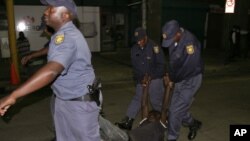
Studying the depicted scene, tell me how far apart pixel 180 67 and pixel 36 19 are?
11729 millimetres

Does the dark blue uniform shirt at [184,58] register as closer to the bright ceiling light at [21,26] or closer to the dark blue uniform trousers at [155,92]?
the dark blue uniform trousers at [155,92]

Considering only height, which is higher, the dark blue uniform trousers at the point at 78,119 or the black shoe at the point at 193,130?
the dark blue uniform trousers at the point at 78,119

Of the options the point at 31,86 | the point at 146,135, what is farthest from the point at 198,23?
the point at 31,86

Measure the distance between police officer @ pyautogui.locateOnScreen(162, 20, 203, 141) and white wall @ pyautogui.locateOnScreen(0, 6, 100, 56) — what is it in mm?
11250

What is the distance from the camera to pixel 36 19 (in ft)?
52.0

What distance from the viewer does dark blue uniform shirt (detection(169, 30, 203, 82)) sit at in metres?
5.19

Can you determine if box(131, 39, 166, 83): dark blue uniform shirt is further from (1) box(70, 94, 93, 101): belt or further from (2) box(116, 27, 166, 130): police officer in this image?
(1) box(70, 94, 93, 101): belt

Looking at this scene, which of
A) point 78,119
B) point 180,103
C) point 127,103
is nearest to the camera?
point 78,119

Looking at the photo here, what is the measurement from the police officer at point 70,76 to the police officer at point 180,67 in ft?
6.93

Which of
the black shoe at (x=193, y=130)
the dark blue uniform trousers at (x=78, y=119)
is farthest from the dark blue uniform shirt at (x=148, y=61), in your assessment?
the dark blue uniform trousers at (x=78, y=119)

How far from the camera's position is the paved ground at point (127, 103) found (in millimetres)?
6391

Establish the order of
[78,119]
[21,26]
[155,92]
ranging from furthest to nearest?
[21,26]
[155,92]
[78,119]

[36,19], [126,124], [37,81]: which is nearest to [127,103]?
[126,124]

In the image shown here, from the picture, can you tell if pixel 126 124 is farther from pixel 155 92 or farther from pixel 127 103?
pixel 127 103
